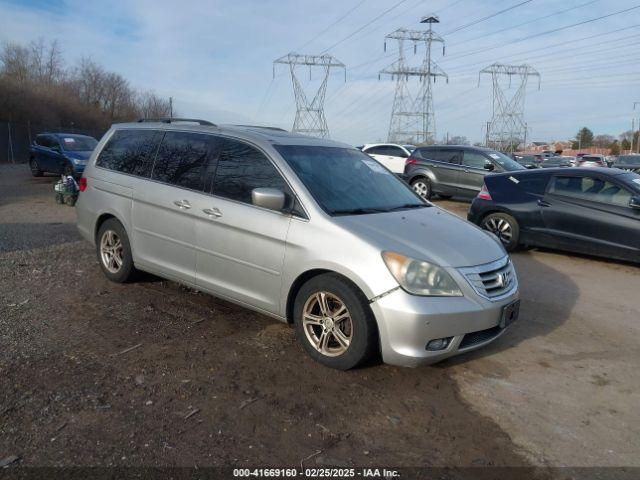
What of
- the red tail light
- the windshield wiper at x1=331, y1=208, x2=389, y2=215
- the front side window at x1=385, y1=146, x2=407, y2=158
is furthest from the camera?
the front side window at x1=385, y1=146, x2=407, y2=158

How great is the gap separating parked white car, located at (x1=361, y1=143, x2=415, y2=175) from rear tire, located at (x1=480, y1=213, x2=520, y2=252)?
454 inches

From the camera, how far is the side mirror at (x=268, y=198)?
166 inches

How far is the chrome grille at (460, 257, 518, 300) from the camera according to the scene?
13.1 feet

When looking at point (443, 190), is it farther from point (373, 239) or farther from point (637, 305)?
point (373, 239)

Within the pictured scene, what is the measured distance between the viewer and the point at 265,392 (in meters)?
3.73

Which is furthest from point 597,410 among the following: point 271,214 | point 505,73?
point 505,73

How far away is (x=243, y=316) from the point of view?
5148 mm

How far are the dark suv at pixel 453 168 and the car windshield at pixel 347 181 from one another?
32.7 ft

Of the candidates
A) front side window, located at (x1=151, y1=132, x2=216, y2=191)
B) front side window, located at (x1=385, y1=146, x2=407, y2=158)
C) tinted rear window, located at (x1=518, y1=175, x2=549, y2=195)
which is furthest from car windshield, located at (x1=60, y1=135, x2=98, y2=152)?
tinted rear window, located at (x1=518, y1=175, x2=549, y2=195)

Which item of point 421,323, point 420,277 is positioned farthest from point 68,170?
point 421,323

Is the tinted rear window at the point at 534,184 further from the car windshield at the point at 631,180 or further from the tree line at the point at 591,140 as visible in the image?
the tree line at the point at 591,140

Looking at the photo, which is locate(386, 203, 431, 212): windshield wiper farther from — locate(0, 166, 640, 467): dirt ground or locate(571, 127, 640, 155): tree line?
locate(571, 127, 640, 155): tree line

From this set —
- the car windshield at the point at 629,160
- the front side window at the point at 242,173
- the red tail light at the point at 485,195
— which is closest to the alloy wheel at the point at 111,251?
the front side window at the point at 242,173

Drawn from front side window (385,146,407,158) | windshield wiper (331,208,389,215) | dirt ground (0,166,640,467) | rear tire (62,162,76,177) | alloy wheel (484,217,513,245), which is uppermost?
front side window (385,146,407,158)
